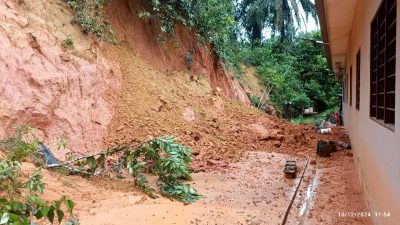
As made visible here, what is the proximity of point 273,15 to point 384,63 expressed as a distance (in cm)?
2339

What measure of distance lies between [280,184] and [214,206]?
5.91 feet

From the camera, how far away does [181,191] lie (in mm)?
5812

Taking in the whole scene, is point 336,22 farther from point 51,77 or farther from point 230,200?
point 51,77


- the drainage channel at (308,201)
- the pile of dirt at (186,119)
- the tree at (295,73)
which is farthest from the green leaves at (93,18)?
the tree at (295,73)

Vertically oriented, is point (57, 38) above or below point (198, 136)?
above

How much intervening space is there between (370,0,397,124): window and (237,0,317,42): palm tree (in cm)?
2140

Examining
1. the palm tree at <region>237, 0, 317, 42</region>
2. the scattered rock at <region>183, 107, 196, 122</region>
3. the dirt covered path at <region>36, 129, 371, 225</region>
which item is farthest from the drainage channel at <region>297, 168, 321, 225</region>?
the palm tree at <region>237, 0, 317, 42</region>

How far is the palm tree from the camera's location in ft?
84.2

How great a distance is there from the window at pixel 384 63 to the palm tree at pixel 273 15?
2140cm

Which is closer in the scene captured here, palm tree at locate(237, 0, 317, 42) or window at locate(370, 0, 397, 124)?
window at locate(370, 0, 397, 124)

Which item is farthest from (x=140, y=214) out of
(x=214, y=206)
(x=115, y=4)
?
(x=115, y=4)

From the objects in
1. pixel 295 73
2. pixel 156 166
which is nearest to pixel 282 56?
pixel 295 73

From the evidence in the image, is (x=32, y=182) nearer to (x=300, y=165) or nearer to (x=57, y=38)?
(x=57, y=38)

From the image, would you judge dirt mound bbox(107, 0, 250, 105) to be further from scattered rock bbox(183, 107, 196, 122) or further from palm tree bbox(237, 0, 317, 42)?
palm tree bbox(237, 0, 317, 42)
